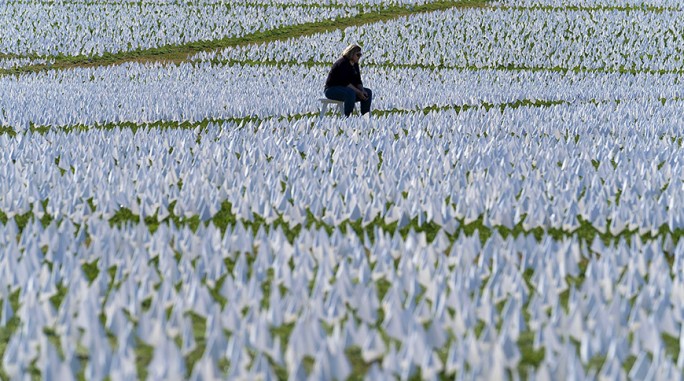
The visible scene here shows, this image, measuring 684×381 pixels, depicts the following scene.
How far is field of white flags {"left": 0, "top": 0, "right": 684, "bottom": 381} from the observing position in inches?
167

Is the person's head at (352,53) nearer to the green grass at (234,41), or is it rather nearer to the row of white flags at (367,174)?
the row of white flags at (367,174)

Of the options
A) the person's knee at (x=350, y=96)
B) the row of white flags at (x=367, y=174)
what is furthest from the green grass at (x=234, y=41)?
the row of white flags at (x=367, y=174)

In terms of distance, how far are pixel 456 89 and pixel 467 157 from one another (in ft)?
27.4

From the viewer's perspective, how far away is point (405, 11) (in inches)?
1284

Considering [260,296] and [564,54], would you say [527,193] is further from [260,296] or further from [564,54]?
[564,54]

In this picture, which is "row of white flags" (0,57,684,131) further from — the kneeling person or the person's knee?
the person's knee

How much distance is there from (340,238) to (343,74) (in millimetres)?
7686

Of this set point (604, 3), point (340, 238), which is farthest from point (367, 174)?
point (604, 3)

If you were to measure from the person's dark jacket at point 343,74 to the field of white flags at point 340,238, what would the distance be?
916 mm

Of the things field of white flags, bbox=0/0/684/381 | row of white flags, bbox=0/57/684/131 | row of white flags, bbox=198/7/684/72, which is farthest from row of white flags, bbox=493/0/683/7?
field of white flags, bbox=0/0/684/381

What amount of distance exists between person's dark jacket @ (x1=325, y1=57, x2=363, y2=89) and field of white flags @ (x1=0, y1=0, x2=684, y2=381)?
0.92 meters

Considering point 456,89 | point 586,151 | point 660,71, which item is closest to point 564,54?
point 660,71

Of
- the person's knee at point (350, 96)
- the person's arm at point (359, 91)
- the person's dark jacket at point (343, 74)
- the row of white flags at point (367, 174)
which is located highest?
the person's dark jacket at point (343, 74)

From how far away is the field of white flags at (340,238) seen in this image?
425 centimetres
